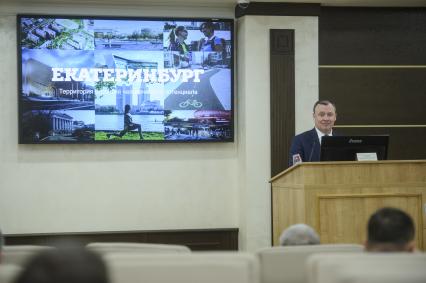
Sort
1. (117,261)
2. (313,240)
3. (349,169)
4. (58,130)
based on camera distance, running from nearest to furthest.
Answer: (117,261)
(313,240)
(349,169)
(58,130)

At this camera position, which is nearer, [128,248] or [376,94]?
[128,248]

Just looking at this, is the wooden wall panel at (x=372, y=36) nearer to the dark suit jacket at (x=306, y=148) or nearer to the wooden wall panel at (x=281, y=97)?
the wooden wall panel at (x=281, y=97)

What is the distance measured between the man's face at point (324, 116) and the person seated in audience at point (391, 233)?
3.68 metres

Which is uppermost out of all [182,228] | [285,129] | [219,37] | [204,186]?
[219,37]

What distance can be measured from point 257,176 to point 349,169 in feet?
8.16

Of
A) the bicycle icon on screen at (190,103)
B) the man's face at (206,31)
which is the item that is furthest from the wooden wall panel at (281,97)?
the bicycle icon on screen at (190,103)

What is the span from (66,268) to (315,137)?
5.02 meters

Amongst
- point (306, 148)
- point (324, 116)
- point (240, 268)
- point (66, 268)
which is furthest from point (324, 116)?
point (66, 268)

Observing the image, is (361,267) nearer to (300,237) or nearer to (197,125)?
(300,237)

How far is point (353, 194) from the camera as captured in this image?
16.2ft

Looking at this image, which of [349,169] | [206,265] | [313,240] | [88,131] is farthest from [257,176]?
[206,265]

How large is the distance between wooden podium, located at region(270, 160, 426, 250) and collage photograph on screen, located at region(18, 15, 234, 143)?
253cm

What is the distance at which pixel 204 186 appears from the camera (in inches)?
297

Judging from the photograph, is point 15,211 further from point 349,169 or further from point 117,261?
point 117,261
